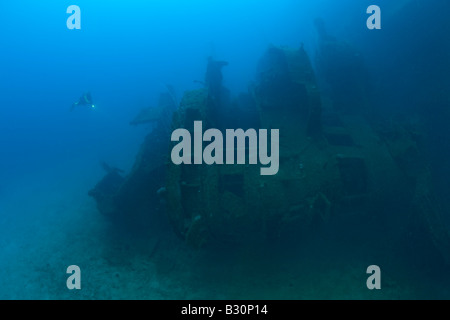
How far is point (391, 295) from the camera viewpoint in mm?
5566

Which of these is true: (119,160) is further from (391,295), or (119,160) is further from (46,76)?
(46,76)

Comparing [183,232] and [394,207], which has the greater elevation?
[394,207]

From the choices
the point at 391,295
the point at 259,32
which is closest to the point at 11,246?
the point at 391,295

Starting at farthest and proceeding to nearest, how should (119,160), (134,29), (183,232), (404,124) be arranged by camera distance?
(134,29) < (119,160) < (404,124) < (183,232)

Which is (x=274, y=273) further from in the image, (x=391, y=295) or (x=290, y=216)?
(x=391, y=295)

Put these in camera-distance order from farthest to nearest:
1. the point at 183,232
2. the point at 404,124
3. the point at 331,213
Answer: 1. the point at 404,124
2. the point at 331,213
3. the point at 183,232

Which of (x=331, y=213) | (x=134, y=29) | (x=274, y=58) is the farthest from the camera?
(x=134, y=29)

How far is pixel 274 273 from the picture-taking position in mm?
6168

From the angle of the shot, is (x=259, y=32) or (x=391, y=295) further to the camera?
(x=259, y=32)

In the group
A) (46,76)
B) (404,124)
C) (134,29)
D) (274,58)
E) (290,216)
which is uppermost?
(134,29)
